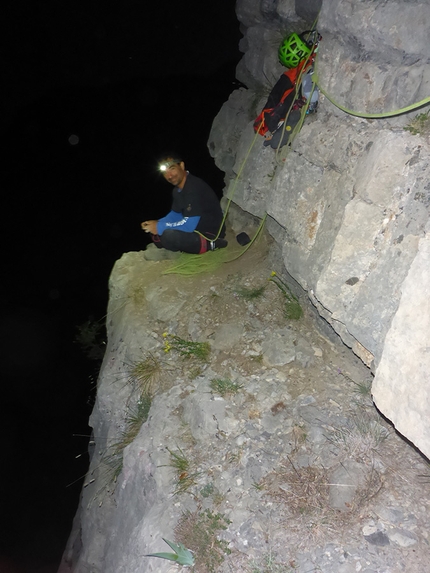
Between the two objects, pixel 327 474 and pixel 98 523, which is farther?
pixel 98 523

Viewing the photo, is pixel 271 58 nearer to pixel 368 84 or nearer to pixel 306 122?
pixel 306 122

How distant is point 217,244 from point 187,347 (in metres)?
1.53

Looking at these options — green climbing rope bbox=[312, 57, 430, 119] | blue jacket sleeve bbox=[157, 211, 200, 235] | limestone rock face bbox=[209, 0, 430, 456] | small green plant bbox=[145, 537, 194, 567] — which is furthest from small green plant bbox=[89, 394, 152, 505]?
green climbing rope bbox=[312, 57, 430, 119]

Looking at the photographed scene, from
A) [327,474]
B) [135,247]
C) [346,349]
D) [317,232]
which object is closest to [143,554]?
[327,474]

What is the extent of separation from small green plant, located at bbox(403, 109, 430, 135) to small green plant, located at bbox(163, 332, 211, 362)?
216 centimetres

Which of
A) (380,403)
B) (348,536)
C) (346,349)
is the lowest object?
(348,536)

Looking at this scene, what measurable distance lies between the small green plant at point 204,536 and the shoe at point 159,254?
115 inches

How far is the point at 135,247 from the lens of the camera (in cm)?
872

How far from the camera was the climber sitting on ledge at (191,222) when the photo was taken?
4355 mm

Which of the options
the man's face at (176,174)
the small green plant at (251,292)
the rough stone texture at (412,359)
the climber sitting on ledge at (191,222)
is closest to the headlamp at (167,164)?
the man's face at (176,174)

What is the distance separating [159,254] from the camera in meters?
4.96

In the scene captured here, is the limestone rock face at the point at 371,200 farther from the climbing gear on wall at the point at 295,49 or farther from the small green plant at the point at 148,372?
the small green plant at the point at 148,372

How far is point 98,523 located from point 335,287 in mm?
2874

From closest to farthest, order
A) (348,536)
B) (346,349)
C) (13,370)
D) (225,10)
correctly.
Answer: (348,536) < (346,349) < (13,370) < (225,10)
